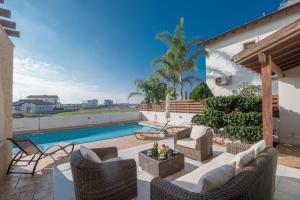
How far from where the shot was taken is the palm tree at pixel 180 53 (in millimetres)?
14359

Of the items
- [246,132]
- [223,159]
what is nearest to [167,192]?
[223,159]

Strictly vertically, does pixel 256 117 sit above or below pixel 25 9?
below

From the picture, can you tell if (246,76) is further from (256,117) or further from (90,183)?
(90,183)

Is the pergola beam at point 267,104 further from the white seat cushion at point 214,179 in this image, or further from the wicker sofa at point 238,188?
the white seat cushion at point 214,179

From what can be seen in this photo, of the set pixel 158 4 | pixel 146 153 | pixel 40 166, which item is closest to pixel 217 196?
pixel 146 153

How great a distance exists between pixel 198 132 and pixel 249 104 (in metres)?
2.80

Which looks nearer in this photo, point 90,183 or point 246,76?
point 90,183

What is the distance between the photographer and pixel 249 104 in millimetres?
6832

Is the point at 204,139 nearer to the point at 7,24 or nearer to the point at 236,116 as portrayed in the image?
the point at 236,116

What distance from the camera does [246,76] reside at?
11.4m

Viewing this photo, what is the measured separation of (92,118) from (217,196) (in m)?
14.9

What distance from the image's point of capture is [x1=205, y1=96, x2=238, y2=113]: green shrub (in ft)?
24.4

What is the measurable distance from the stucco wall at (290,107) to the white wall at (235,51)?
9.73 ft

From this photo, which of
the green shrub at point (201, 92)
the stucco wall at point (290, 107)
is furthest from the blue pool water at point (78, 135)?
the stucco wall at point (290, 107)
